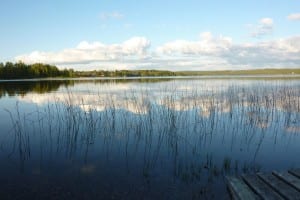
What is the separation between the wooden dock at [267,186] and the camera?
4.42 meters

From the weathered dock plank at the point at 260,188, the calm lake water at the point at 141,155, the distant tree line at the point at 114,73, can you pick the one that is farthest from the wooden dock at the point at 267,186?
the distant tree line at the point at 114,73

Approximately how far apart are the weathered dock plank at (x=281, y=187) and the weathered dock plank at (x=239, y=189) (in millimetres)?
417

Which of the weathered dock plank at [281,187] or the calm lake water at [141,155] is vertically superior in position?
the weathered dock plank at [281,187]

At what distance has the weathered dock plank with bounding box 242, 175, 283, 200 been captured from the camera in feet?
14.3

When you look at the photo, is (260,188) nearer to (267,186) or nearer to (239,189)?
(267,186)

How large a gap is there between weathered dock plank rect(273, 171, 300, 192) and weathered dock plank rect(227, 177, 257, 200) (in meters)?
0.72

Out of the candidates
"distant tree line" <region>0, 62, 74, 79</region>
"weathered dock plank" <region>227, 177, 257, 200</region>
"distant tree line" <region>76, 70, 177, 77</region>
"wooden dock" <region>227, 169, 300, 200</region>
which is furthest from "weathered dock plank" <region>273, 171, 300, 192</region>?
"distant tree line" <region>76, 70, 177, 77</region>

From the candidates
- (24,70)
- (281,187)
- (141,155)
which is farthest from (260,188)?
(24,70)

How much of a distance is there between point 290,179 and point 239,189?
990mm

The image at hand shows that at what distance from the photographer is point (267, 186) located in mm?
4801

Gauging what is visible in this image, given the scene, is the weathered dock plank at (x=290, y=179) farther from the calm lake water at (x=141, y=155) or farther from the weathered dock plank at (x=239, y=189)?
the calm lake water at (x=141, y=155)

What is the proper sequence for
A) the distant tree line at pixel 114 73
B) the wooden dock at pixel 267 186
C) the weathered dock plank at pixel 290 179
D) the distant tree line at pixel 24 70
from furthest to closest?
the distant tree line at pixel 114 73
the distant tree line at pixel 24 70
the weathered dock plank at pixel 290 179
the wooden dock at pixel 267 186

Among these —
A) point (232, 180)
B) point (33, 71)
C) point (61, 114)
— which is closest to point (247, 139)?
point (232, 180)

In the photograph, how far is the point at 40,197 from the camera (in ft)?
17.2
